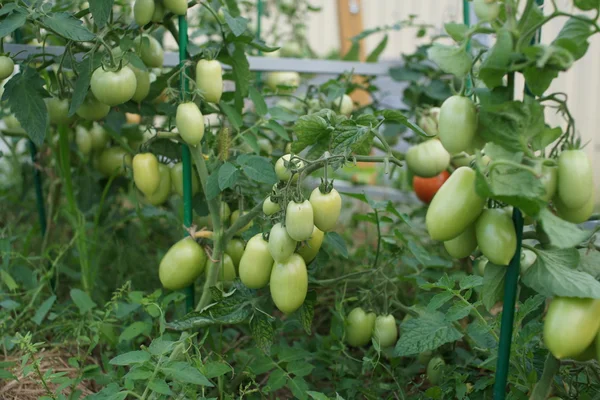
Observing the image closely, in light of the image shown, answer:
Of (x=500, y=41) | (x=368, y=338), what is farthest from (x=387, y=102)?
(x=500, y=41)

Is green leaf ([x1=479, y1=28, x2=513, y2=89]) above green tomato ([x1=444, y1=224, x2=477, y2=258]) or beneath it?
above

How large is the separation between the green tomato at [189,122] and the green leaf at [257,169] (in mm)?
87

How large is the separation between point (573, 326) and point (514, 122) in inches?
9.0

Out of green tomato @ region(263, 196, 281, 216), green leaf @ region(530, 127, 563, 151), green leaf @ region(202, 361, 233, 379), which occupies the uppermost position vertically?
green leaf @ region(530, 127, 563, 151)

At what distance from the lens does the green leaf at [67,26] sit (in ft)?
3.06

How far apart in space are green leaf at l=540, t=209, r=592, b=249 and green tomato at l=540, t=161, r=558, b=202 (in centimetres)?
3

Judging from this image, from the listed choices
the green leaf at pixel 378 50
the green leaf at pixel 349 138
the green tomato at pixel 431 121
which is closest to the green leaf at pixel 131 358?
the green leaf at pixel 349 138

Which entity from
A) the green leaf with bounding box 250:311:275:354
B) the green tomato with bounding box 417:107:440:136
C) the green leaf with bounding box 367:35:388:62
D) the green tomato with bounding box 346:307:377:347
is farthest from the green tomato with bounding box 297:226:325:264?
the green leaf with bounding box 367:35:388:62

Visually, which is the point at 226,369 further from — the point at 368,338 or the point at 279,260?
the point at 368,338

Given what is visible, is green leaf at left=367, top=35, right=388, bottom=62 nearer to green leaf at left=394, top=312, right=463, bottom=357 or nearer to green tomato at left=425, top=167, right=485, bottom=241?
green leaf at left=394, top=312, right=463, bottom=357

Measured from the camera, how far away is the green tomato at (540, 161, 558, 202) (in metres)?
0.61

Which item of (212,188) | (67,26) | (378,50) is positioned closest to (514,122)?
(212,188)

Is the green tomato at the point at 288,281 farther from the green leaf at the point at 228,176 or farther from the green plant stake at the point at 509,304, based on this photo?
the green plant stake at the point at 509,304

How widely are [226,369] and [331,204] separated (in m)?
0.29
